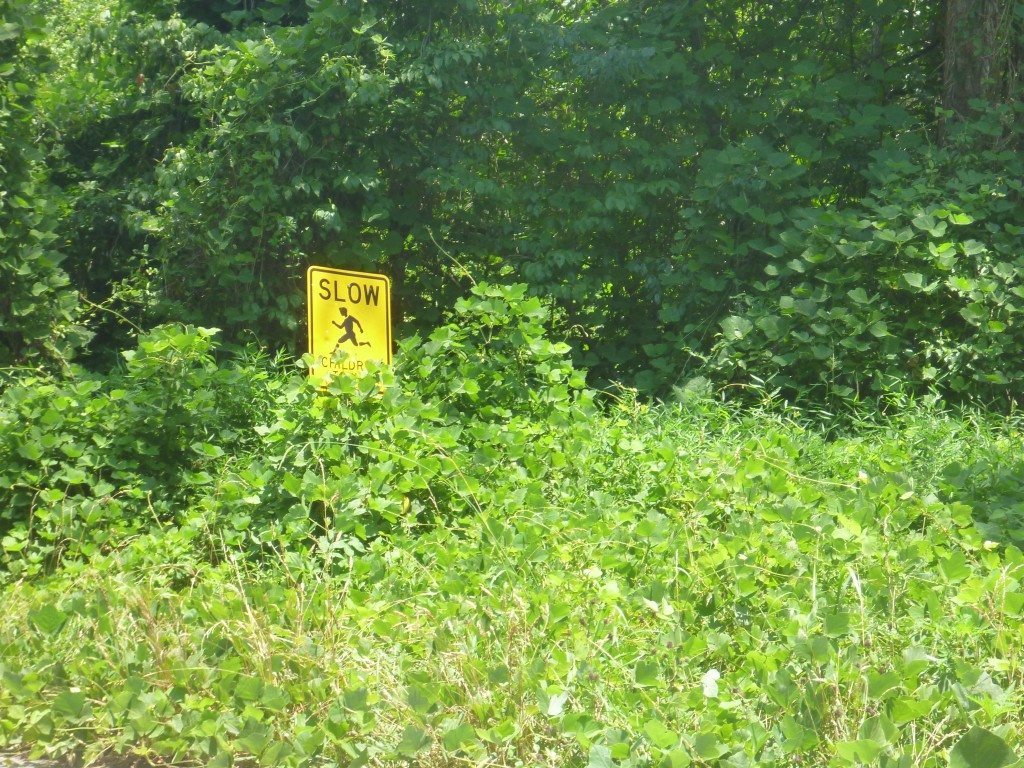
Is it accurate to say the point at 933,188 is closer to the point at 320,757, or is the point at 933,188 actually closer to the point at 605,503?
the point at 605,503

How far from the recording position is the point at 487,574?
3.68m

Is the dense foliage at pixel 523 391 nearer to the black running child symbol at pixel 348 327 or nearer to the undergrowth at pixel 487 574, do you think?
the undergrowth at pixel 487 574

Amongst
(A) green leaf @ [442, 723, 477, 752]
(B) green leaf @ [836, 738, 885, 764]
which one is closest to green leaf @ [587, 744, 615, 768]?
(A) green leaf @ [442, 723, 477, 752]

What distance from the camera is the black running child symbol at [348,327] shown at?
205 inches

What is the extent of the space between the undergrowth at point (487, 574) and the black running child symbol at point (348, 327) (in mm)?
285

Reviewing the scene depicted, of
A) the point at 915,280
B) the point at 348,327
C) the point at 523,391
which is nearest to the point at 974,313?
the point at 915,280

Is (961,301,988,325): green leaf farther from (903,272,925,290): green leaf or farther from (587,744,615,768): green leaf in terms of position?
(587,744,615,768): green leaf

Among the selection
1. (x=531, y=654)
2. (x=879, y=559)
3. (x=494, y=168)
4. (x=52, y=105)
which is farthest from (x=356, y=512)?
(x=52, y=105)

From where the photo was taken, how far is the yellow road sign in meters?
5.06

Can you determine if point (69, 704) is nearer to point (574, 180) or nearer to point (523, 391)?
point (523, 391)

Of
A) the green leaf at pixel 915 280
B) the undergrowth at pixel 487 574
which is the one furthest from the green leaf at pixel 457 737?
the green leaf at pixel 915 280

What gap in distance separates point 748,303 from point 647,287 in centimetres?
93

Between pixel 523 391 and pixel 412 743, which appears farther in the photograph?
pixel 523 391

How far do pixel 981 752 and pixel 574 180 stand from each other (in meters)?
6.40
